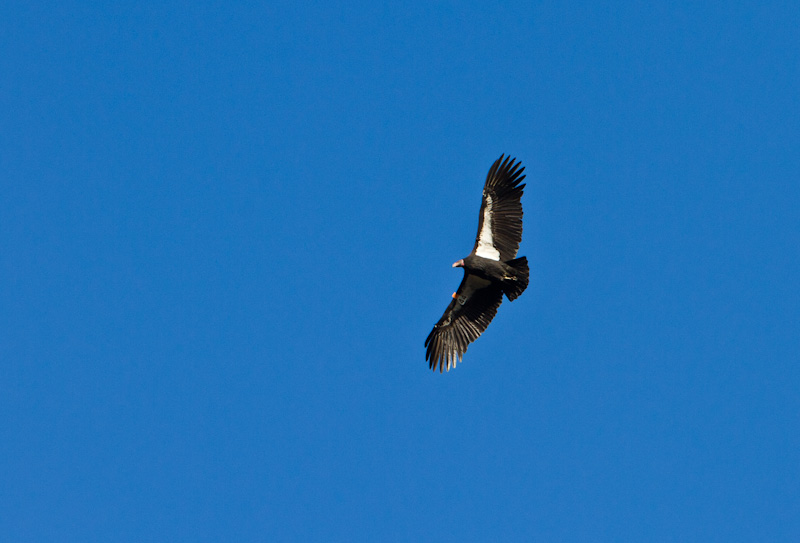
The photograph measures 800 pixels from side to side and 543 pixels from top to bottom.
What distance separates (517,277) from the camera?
27250 millimetres

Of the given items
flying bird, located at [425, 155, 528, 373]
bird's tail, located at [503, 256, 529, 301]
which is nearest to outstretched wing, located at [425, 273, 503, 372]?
flying bird, located at [425, 155, 528, 373]

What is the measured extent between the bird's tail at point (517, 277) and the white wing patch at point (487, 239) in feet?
3.10

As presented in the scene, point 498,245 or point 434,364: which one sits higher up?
point 498,245

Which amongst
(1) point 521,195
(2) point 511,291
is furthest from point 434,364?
(1) point 521,195

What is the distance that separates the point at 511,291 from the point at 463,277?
183cm

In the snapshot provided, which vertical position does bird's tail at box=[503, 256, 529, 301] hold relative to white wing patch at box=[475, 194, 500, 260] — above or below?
below

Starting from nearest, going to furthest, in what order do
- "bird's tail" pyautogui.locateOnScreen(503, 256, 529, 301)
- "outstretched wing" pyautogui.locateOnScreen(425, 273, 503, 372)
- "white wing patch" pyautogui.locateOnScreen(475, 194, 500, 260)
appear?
"bird's tail" pyautogui.locateOnScreen(503, 256, 529, 301)
"white wing patch" pyautogui.locateOnScreen(475, 194, 500, 260)
"outstretched wing" pyautogui.locateOnScreen(425, 273, 503, 372)

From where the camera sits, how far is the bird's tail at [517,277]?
88.9 ft

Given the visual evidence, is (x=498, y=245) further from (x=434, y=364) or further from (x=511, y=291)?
(x=434, y=364)

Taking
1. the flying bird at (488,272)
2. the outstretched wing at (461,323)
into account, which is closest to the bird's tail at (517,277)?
the flying bird at (488,272)

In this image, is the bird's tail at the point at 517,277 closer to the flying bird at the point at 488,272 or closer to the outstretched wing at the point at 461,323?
the flying bird at the point at 488,272

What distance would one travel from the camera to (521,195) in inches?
1107

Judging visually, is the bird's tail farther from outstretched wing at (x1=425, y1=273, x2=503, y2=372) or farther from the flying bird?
outstretched wing at (x1=425, y1=273, x2=503, y2=372)

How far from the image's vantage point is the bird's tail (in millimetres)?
27109
